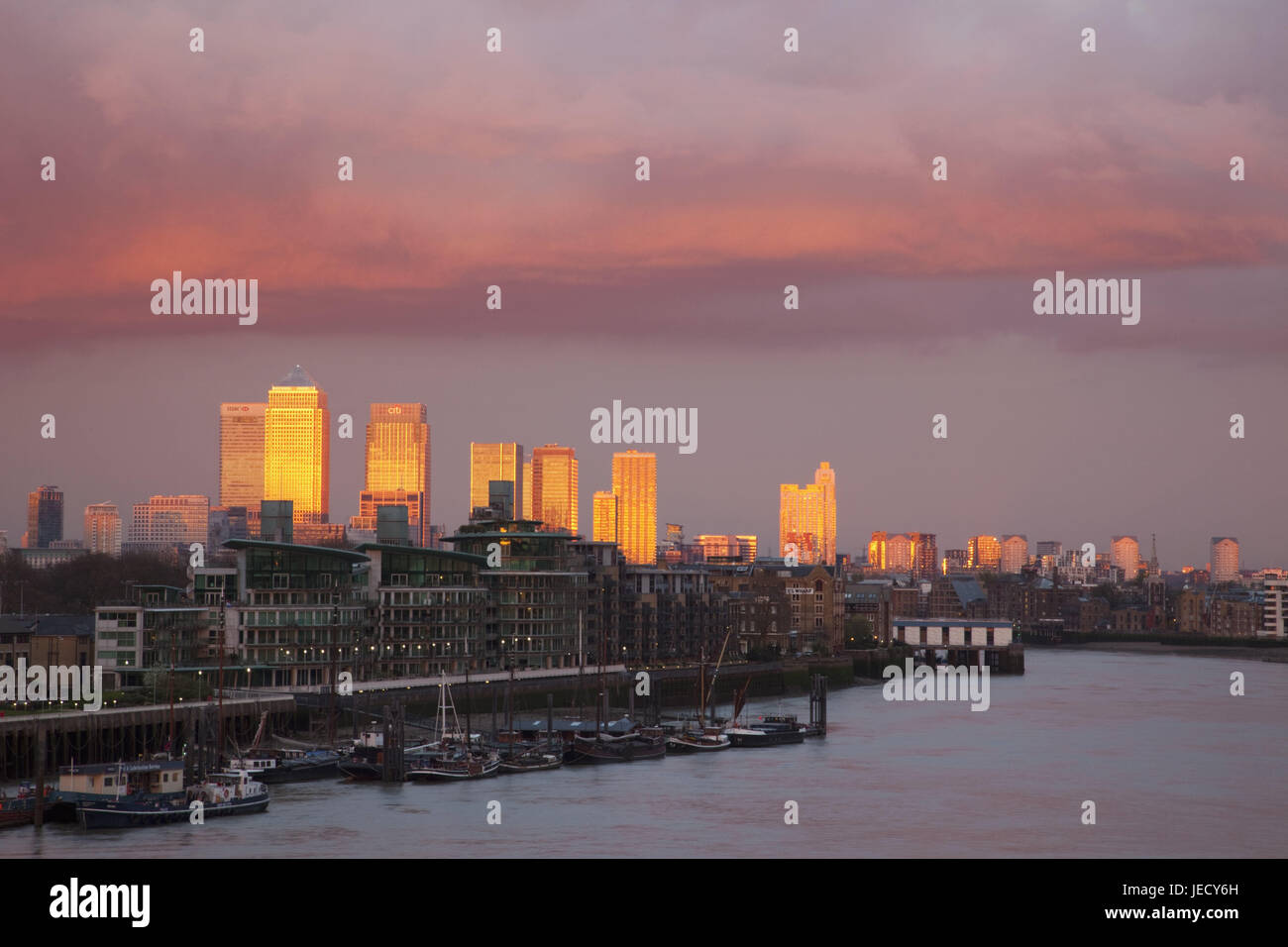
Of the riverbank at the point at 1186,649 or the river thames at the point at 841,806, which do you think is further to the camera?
the riverbank at the point at 1186,649

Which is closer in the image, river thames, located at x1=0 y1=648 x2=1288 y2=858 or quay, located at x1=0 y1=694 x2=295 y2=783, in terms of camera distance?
river thames, located at x1=0 y1=648 x2=1288 y2=858

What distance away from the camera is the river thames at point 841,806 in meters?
41.7

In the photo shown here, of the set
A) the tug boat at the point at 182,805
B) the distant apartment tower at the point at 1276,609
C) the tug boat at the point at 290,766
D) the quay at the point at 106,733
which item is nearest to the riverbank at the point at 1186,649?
the distant apartment tower at the point at 1276,609

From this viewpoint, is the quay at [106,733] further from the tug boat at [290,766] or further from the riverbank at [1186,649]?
the riverbank at [1186,649]

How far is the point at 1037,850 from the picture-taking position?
4259cm

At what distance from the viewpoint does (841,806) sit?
1956 inches

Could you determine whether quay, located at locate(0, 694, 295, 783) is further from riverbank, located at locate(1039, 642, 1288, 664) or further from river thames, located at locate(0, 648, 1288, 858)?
riverbank, located at locate(1039, 642, 1288, 664)

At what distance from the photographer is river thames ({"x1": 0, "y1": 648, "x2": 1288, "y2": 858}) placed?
41.7m

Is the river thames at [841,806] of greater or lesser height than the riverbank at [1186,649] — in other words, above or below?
above

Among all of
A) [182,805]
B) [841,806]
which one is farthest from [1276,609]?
[182,805]

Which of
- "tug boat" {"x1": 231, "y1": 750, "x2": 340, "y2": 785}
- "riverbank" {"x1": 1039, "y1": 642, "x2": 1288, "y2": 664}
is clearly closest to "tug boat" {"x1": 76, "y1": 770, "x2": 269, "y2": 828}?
"tug boat" {"x1": 231, "y1": 750, "x2": 340, "y2": 785}

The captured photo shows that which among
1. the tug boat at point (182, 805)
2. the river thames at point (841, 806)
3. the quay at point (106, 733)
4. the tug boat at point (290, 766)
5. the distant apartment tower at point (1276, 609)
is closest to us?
the river thames at point (841, 806)

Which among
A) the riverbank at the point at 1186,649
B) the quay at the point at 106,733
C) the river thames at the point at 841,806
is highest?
the quay at the point at 106,733

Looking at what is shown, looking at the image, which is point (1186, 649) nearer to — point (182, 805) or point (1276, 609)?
point (1276, 609)
